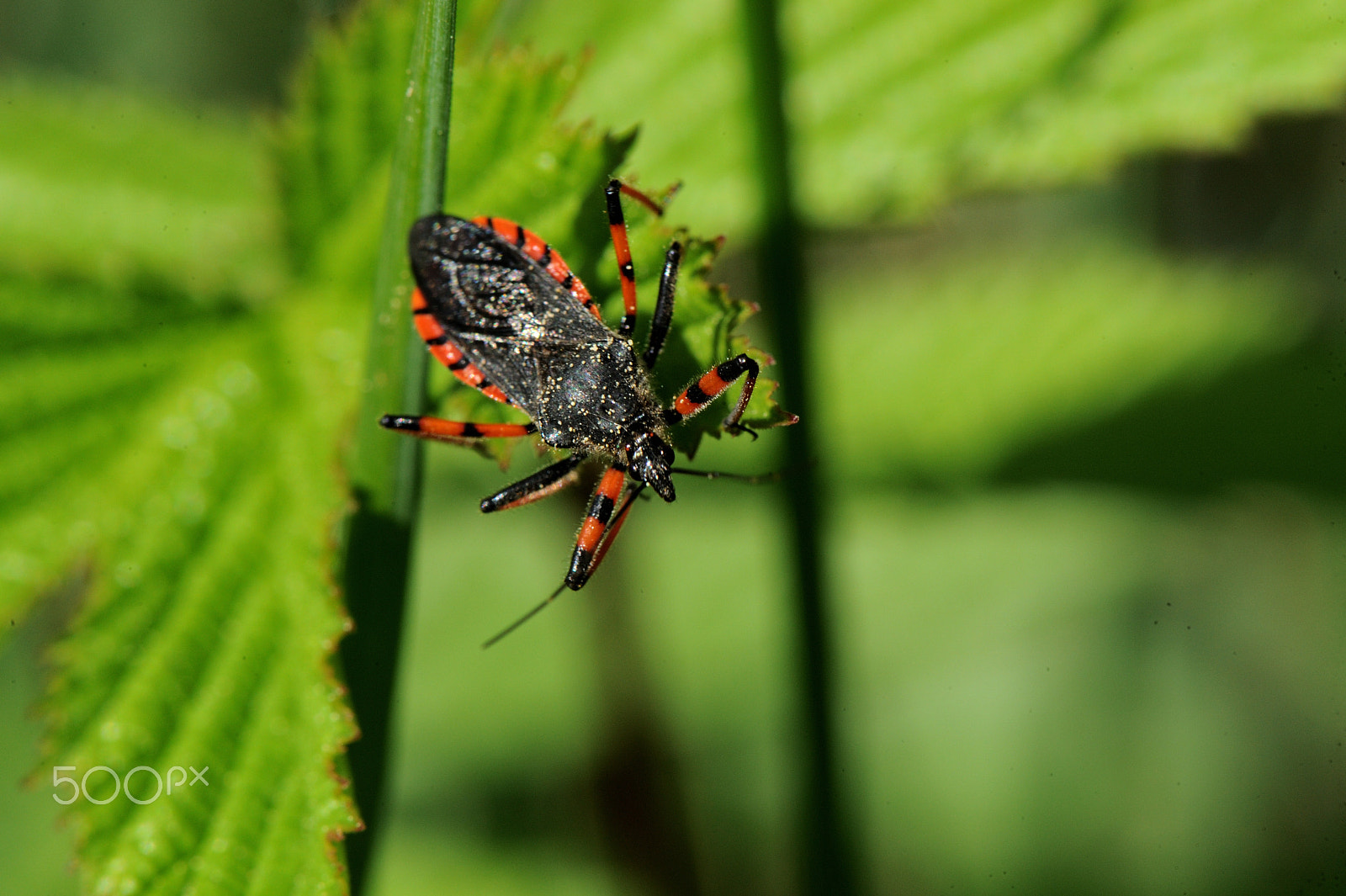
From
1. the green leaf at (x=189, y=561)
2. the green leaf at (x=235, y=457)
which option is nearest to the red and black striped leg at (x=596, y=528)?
the green leaf at (x=235, y=457)

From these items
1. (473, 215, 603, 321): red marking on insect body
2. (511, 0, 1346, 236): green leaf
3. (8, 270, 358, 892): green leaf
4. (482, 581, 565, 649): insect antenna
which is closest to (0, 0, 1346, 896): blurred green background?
(482, 581, 565, 649): insect antenna

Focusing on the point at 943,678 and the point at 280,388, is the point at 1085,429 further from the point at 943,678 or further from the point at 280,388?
the point at 280,388

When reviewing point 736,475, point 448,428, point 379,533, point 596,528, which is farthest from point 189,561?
point 736,475

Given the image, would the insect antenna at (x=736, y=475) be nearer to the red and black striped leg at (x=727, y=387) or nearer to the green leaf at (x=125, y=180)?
the red and black striped leg at (x=727, y=387)

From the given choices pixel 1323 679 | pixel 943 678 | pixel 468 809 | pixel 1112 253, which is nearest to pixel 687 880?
pixel 468 809

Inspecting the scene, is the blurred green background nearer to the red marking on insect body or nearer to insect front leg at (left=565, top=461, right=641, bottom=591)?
insect front leg at (left=565, top=461, right=641, bottom=591)
